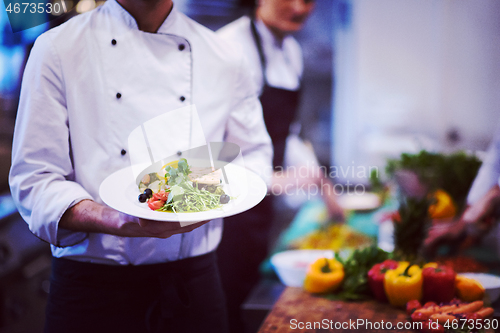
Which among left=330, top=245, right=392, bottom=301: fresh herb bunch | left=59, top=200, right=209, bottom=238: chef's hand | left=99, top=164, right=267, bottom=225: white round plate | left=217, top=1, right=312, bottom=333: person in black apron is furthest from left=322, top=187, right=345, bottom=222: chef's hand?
left=59, top=200, right=209, bottom=238: chef's hand

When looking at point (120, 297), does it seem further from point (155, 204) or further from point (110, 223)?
point (155, 204)

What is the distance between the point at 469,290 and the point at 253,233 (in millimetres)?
871

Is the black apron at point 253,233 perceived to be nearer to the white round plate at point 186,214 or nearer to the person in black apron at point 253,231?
the person in black apron at point 253,231

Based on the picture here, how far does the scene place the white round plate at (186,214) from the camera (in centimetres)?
76

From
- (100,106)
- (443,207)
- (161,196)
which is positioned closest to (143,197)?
(161,196)

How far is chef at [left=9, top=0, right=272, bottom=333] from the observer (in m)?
0.92

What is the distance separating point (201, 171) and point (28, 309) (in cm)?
204

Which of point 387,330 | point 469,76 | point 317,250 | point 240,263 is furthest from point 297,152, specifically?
point 387,330

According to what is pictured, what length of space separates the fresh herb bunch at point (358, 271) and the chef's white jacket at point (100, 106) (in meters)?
0.46

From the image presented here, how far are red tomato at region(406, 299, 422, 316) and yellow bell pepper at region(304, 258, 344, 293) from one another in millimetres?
228

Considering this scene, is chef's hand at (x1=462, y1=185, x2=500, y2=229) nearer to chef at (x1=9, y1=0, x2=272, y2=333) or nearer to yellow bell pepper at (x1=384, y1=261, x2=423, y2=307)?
yellow bell pepper at (x1=384, y1=261, x2=423, y2=307)

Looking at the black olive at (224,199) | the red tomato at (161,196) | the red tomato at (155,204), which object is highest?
the red tomato at (161,196)

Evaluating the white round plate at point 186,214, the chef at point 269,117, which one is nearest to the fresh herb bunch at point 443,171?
the chef at point 269,117

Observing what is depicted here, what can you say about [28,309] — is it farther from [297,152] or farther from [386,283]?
[386,283]
